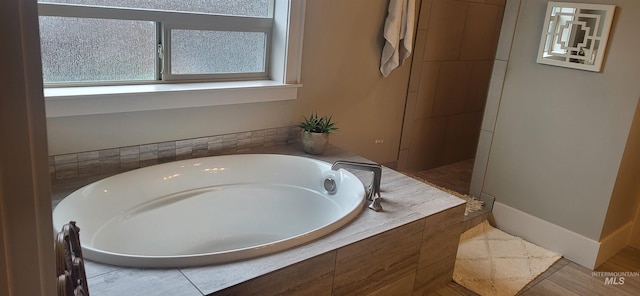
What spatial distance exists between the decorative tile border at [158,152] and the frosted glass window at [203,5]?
67 cm

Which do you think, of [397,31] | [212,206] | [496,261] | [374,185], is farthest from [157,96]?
[496,261]

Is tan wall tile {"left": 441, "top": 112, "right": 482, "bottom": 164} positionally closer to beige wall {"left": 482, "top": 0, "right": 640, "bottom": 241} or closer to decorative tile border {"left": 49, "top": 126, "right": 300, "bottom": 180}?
beige wall {"left": 482, "top": 0, "right": 640, "bottom": 241}

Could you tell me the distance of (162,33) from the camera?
249 centimetres

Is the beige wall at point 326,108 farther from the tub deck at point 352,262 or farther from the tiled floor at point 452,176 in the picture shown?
the tiled floor at point 452,176

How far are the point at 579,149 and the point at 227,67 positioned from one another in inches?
82.9

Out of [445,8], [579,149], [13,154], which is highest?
[445,8]

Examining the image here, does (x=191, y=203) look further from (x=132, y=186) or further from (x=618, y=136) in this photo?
(x=618, y=136)

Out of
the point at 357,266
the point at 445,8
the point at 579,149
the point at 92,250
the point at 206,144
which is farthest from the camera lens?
the point at 445,8

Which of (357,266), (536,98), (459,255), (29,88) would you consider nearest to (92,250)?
(357,266)

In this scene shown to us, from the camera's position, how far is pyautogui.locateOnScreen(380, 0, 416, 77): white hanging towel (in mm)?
3207

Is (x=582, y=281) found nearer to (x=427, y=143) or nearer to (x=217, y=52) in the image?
(x=427, y=143)

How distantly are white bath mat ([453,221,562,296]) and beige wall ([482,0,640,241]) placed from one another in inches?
8.9

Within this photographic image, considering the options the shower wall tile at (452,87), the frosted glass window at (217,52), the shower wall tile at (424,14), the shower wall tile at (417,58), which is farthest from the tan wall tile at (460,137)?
the frosted glass window at (217,52)

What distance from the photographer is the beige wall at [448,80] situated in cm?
375
